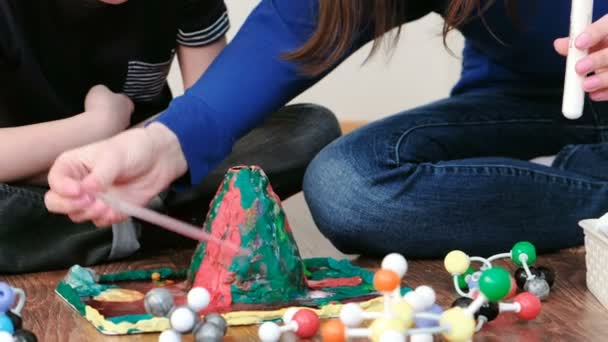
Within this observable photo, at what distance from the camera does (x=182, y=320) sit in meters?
0.71

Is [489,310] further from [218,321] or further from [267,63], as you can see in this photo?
[267,63]

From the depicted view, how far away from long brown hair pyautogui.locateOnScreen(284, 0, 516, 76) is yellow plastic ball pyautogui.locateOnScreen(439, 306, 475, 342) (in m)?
0.38

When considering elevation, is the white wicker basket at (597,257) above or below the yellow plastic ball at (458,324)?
below

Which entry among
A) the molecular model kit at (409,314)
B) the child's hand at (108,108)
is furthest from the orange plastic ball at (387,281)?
the child's hand at (108,108)

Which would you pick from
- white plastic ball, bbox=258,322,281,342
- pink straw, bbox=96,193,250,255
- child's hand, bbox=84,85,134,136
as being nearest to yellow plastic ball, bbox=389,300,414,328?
white plastic ball, bbox=258,322,281,342

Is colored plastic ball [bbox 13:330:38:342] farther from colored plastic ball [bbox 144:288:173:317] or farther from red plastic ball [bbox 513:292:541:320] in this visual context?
red plastic ball [bbox 513:292:541:320]

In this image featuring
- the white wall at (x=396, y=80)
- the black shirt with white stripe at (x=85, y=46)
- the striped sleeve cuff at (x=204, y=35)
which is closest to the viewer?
the black shirt with white stripe at (x=85, y=46)

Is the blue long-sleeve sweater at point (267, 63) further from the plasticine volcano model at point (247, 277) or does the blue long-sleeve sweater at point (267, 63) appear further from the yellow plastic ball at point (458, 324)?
the yellow plastic ball at point (458, 324)

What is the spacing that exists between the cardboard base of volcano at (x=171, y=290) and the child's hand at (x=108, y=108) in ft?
0.71

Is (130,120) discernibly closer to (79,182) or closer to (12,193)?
(12,193)

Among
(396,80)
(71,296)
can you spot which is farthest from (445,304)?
(396,80)

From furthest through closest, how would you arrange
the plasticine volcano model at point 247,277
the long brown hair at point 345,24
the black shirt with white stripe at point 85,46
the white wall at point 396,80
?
the white wall at point 396,80 → the black shirt with white stripe at point 85,46 → the long brown hair at point 345,24 → the plasticine volcano model at point 247,277

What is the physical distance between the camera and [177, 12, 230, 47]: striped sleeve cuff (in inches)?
47.4

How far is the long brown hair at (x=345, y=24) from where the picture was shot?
0.96m
